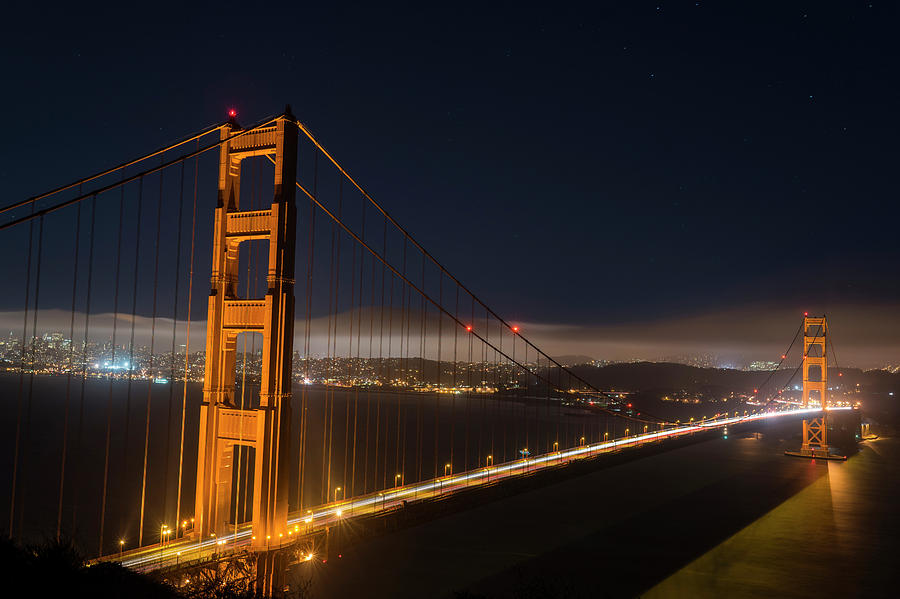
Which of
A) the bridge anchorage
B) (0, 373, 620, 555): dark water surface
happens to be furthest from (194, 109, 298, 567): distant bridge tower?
the bridge anchorage

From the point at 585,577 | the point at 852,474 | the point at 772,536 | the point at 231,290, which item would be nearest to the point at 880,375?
the point at 852,474

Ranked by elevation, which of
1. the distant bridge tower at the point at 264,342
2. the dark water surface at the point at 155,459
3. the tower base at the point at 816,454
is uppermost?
the distant bridge tower at the point at 264,342

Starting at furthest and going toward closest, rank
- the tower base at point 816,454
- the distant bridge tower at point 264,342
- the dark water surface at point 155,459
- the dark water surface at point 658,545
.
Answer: the tower base at point 816,454
the dark water surface at point 155,459
the dark water surface at point 658,545
the distant bridge tower at point 264,342

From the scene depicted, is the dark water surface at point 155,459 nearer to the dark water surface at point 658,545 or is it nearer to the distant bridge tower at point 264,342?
the distant bridge tower at point 264,342

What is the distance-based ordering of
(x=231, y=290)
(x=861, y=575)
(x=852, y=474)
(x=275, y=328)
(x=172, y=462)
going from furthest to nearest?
(x=172, y=462) → (x=852, y=474) → (x=861, y=575) → (x=231, y=290) → (x=275, y=328)

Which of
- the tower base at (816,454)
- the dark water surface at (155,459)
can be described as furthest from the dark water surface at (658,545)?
the tower base at (816,454)

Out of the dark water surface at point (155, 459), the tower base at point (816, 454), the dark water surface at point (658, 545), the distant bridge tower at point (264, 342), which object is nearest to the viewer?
the distant bridge tower at point (264, 342)

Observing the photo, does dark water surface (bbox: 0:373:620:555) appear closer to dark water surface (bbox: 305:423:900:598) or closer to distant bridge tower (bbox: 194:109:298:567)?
distant bridge tower (bbox: 194:109:298:567)

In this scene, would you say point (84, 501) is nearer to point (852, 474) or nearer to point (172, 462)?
point (172, 462)
